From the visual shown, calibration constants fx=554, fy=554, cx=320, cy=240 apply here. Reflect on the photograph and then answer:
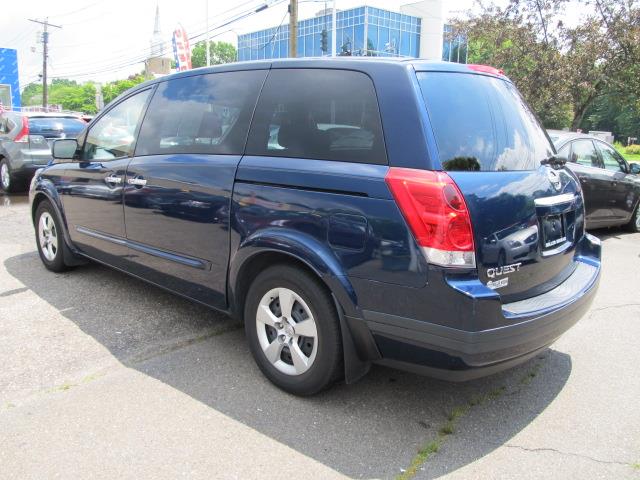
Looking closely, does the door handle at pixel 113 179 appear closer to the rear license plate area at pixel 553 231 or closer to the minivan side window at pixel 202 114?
the minivan side window at pixel 202 114

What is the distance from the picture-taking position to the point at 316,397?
3.21 m

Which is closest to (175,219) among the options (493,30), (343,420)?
(343,420)

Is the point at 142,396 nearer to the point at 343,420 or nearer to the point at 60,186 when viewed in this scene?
the point at 343,420

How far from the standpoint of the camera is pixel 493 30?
16.3 metres

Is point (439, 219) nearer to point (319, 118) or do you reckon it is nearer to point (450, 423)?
point (319, 118)

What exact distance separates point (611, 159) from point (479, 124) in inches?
242

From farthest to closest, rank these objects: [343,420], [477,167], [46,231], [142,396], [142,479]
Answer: [46,231] → [142,396] → [343,420] → [477,167] → [142,479]

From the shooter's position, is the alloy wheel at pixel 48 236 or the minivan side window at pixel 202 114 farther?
A: the alloy wheel at pixel 48 236

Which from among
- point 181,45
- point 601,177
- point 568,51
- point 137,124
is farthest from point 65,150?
point 181,45

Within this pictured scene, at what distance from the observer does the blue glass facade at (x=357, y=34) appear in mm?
53812

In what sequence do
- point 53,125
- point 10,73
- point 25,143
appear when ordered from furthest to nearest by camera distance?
1. point 10,73
2. point 53,125
3. point 25,143

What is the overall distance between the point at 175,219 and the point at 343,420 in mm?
1760

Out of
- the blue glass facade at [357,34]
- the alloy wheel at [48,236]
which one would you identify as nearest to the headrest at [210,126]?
the alloy wheel at [48,236]

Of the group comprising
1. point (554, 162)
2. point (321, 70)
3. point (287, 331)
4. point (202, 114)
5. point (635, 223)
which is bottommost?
point (287, 331)
